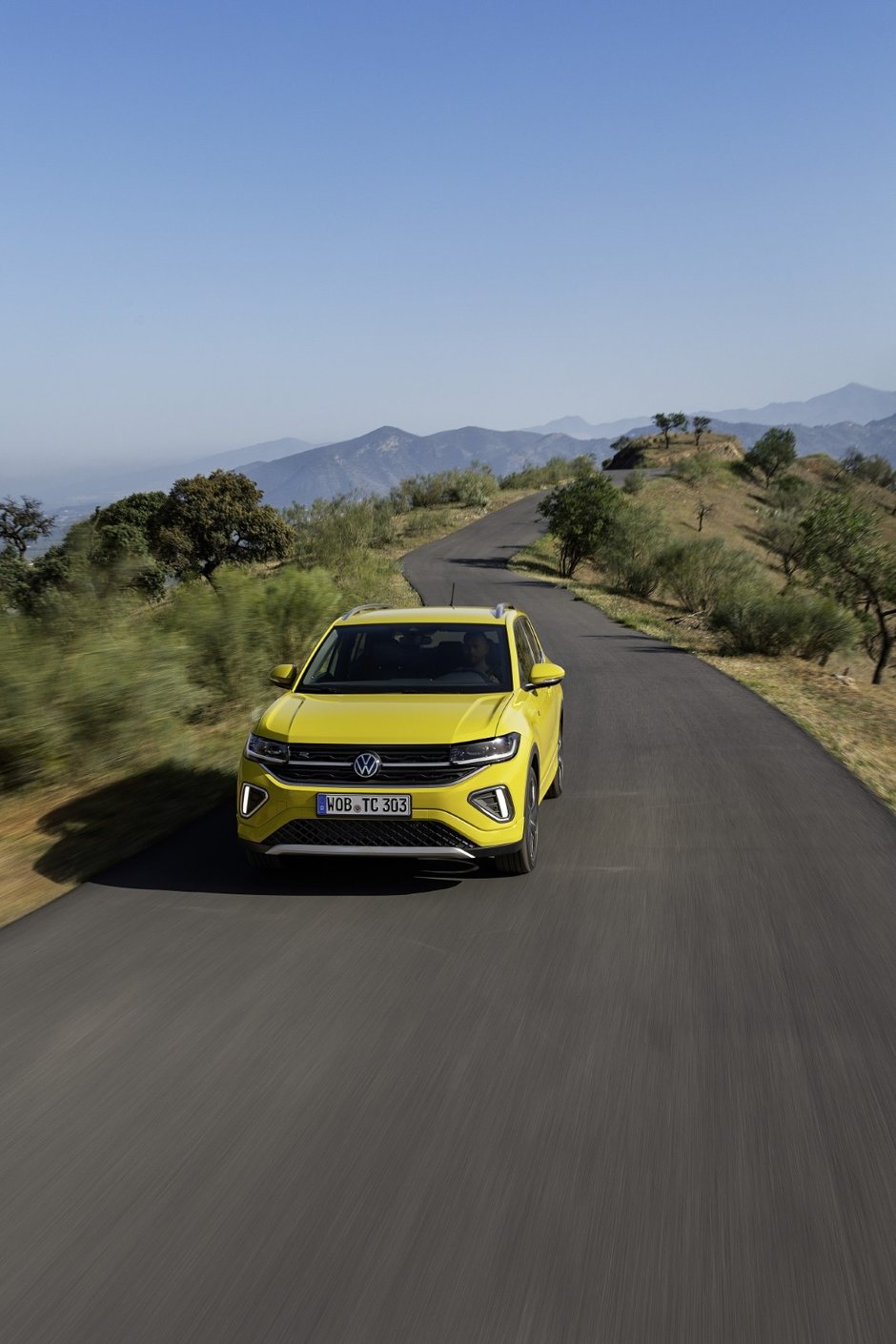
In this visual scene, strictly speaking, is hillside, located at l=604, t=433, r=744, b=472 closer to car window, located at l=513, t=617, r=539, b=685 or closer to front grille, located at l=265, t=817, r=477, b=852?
car window, located at l=513, t=617, r=539, b=685

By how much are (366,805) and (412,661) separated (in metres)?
1.73

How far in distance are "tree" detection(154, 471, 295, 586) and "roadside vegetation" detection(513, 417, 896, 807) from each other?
14.0 meters

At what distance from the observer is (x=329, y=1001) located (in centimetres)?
460

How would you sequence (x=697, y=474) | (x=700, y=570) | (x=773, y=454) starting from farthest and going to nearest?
1. (x=773, y=454)
2. (x=697, y=474)
3. (x=700, y=570)

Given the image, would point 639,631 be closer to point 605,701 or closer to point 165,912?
point 605,701

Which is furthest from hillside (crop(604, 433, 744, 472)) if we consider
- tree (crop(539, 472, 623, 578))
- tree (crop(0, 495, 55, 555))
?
tree (crop(0, 495, 55, 555))

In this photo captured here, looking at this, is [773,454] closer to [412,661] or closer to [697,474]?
[697,474]

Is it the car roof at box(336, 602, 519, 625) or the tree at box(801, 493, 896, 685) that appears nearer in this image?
the car roof at box(336, 602, 519, 625)

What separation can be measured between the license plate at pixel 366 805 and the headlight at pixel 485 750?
0.39 meters

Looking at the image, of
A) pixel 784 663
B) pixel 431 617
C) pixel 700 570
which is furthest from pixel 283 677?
pixel 700 570

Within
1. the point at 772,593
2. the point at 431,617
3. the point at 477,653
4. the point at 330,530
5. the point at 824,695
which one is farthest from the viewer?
the point at 330,530

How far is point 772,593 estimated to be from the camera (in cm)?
2412

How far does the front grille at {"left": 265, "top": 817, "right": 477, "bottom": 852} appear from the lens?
5.73m

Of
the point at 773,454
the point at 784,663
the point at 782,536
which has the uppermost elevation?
the point at 784,663
